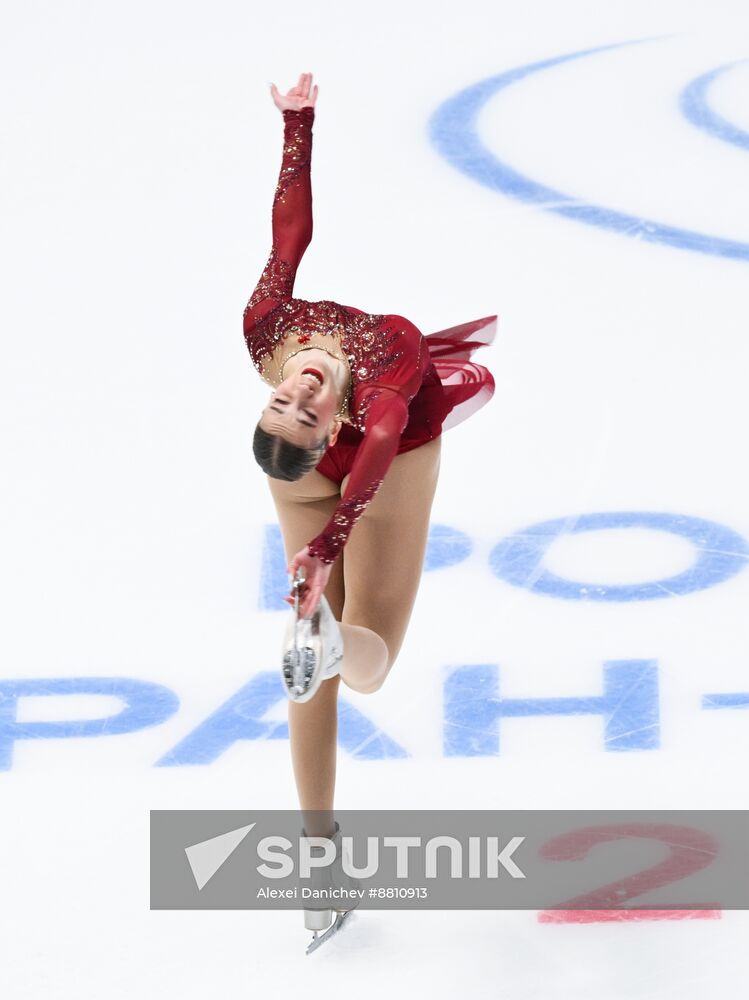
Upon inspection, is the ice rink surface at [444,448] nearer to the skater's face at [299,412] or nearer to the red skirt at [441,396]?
the red skirt at [441,396]

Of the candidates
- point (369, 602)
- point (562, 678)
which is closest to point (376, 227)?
point (562, 678)

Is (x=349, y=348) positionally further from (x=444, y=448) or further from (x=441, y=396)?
(x=444, y=448)

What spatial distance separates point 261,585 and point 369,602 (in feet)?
4.02

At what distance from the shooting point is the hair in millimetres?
3176

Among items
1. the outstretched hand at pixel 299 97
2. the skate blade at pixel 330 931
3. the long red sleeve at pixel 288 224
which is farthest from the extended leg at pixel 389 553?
the outstretched hand at pixel 299 97

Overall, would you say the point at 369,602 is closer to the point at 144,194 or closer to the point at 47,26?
the point at 144,194

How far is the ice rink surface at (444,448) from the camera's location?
370 cm

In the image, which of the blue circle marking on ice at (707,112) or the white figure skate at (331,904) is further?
the blue circle marking on ice at (707,112)

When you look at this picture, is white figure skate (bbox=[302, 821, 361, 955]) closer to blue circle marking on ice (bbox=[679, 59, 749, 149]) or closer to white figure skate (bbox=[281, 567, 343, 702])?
white figure skate (bbox=[281, 567, 343, 702])

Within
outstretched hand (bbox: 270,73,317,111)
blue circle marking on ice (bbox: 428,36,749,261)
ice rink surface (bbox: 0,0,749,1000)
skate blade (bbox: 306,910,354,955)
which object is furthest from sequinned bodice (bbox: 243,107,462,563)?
blue circle marking on ice (bbox: 428,36,749,261)

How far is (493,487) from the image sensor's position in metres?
4.96

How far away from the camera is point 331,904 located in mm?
3609

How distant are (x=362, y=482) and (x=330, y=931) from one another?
116 cm

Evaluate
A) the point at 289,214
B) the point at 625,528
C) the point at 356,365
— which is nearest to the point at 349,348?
the point at 356,365
